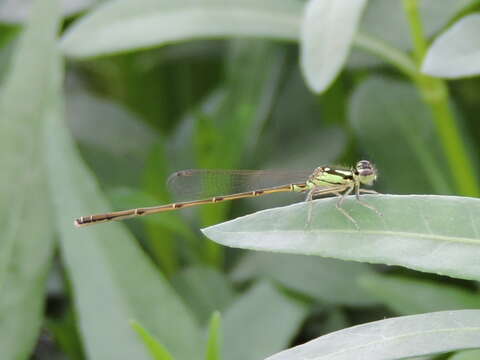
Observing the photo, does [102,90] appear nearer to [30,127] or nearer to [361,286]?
[30,127]

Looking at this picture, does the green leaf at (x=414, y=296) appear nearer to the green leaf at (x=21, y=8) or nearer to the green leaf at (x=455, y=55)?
the green leaf at (x=455, y=55)

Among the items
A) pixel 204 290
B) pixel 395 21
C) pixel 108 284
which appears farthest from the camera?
pixel 395 21

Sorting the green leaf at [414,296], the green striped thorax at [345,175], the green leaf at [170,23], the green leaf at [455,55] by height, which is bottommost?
the green leaf at [414,296]

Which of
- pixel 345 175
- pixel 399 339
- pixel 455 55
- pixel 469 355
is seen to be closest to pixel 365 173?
pixel 345 175

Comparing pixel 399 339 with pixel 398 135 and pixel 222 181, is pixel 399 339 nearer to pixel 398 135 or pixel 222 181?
pixel 222 181

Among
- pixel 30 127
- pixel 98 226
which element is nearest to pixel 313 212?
pixel 98 226

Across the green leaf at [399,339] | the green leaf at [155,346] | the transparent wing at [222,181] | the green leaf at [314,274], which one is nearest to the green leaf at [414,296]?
the green leaf at [314,274]

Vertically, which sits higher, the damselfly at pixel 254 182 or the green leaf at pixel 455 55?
the green leaf at pixel 455 55
